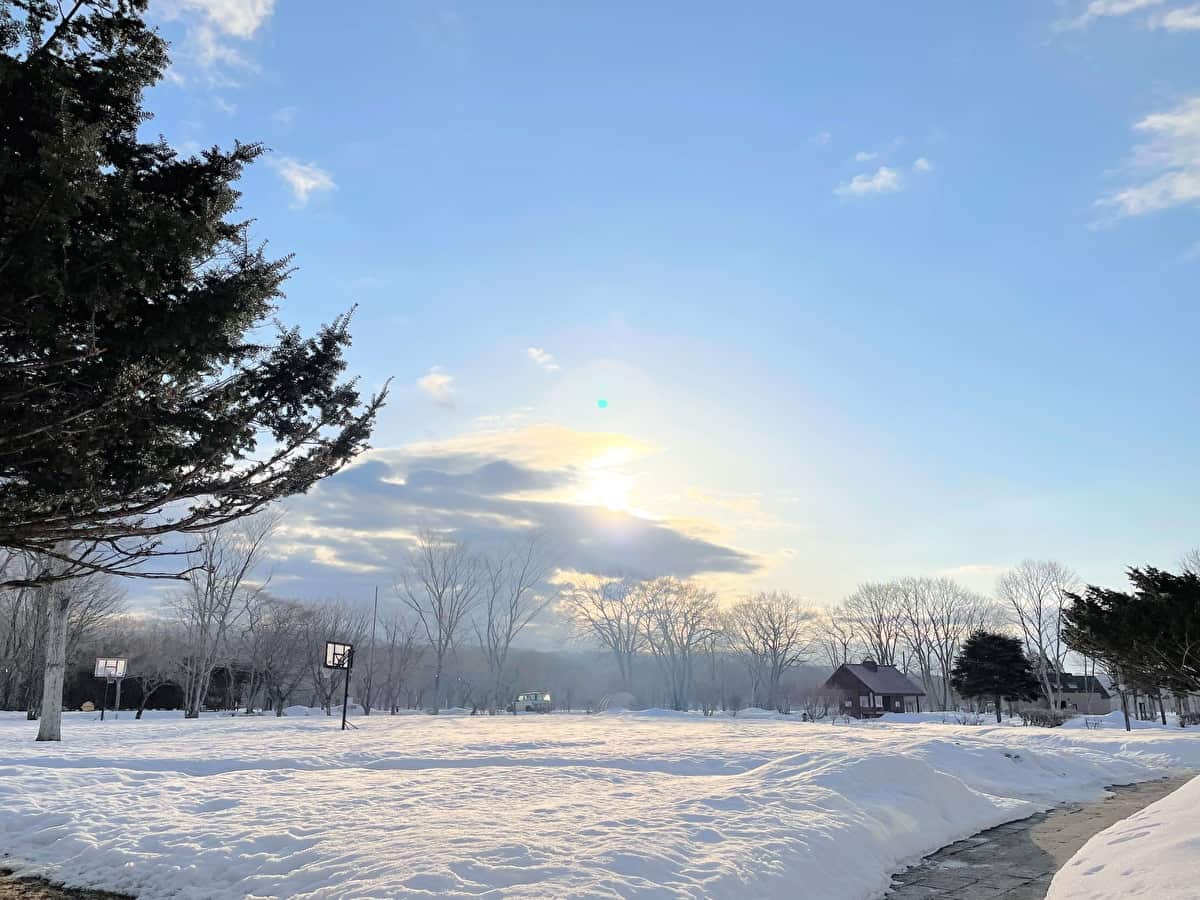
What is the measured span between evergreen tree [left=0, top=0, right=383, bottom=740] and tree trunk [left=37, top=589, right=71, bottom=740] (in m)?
16.1

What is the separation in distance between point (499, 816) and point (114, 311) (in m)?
7.33

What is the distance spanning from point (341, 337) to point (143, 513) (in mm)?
2468

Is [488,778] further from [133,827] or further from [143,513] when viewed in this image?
[143,513]

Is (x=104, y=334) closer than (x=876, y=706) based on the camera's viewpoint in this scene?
Yes

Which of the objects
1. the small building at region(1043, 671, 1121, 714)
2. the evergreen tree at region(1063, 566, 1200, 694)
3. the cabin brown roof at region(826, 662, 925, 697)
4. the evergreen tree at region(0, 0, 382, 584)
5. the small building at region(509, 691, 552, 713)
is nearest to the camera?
the evergreen tree at region(0, 0, 382, 584)

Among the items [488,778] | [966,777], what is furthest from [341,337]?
[966,777]

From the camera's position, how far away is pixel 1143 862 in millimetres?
5367

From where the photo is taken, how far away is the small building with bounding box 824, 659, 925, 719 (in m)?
56.7

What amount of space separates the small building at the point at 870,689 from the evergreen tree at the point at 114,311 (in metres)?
56.8

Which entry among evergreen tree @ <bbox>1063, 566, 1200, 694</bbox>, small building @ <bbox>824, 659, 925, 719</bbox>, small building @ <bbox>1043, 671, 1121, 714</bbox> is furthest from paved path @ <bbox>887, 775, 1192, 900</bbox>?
small building @ <bbox>1043, 671, 1121, 714</bbox>

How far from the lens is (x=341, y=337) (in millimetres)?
7543

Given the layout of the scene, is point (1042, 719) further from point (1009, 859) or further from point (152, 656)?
point (152, 656)

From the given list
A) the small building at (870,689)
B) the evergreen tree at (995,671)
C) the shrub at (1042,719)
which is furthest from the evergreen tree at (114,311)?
the small building at (870,689)

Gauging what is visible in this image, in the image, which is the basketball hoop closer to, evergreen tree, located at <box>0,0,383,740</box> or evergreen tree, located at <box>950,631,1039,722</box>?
evergreen tree, located at <box>0,0,383,740</box>
